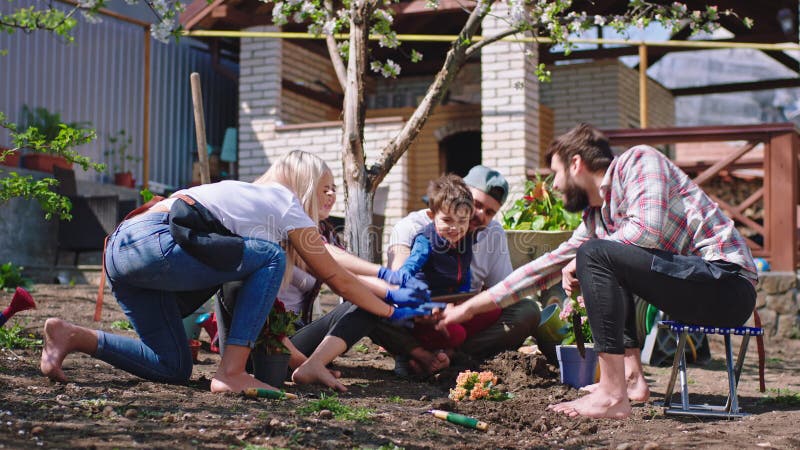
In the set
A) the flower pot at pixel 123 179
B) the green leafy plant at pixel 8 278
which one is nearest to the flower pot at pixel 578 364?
the green leafy plant at pixel 8 278

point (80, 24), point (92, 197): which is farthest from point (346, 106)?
point (80, 24)

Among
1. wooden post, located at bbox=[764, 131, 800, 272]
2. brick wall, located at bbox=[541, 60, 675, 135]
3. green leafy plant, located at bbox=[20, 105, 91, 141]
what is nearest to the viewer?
wooden post, located at bbox=[764, 131, 800, 272]

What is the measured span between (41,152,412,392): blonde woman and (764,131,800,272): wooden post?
5.54 m

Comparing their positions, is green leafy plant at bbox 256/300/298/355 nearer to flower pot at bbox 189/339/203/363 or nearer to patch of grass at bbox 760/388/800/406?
flower pot at bbox 189/339/203/363

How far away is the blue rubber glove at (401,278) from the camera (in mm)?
4211

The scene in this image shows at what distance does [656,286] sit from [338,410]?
1.29 meters

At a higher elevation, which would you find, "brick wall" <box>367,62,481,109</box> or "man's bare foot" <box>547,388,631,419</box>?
"brick wall" <box>367,62,481,109</box>

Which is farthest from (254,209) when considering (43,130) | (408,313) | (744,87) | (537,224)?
(744,87)

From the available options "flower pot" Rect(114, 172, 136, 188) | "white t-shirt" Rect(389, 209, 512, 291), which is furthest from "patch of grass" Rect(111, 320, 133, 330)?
"flower pot" Rect(114, 172, 136, 188)

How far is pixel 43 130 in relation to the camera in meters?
9.67

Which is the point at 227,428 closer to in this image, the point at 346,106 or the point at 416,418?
the point at 416,418

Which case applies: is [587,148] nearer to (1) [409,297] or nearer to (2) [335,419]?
(1) [409,297]

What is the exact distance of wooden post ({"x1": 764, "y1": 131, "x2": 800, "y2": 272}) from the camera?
7.93m

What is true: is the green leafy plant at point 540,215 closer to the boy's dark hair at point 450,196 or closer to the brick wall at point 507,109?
the boy's dark hair at point 450,196
